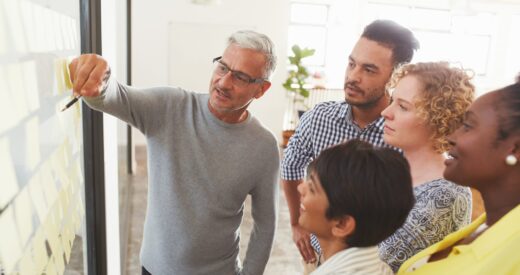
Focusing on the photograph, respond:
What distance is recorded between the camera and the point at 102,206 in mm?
1568

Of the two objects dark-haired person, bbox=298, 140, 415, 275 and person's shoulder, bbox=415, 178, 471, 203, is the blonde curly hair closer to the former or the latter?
person's shoulder, bbox=415, 178, 471, 203

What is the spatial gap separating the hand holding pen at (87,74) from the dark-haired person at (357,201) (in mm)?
509

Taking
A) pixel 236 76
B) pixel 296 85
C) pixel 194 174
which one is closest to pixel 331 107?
pixel 236 76

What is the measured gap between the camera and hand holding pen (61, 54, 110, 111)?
93 centimetres

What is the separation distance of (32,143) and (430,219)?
0.94 meters

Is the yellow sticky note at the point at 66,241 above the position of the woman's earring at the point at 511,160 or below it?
below

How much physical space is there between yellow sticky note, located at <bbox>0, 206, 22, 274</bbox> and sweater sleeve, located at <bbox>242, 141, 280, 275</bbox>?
40.2 inches

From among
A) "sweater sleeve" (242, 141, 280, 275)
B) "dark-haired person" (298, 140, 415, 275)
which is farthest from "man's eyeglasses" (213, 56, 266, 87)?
"dark-haired person" (298, 140, 415, 275)

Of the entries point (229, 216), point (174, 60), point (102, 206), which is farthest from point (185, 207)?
point (174, 60)

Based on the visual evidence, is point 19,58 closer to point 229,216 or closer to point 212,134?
point 212,134

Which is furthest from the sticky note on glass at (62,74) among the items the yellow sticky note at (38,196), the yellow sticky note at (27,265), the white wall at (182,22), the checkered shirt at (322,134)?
the white wall at (182,22)

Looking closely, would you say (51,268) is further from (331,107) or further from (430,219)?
(331,107)

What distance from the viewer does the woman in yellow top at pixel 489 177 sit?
0.76 metres

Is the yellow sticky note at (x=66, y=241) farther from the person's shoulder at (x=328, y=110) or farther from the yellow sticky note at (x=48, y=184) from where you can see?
the person's shoulder at (x=328, y=110)
